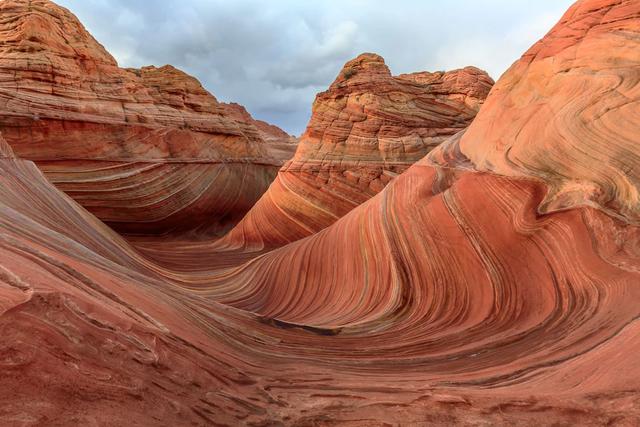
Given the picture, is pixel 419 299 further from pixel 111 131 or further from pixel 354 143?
pixel 111 131

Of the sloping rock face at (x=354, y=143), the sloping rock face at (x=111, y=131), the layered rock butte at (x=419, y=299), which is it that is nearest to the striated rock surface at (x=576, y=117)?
the layered rock butte at (x=419, y=299)

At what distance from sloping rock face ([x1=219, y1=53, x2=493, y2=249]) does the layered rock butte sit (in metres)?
3.00

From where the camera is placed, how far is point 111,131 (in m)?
11.2

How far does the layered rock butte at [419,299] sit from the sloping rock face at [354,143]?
300 centimetres

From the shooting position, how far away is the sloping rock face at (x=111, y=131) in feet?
34.0

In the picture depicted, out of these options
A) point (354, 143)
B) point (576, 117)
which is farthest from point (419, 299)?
point (354, 143)

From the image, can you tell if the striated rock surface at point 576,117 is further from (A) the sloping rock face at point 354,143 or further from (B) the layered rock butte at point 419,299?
(A) the sloping rock face at point 354,143

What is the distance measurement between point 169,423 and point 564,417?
146 cm

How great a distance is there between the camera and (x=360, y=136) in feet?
31.1

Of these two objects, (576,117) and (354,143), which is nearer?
(576,117)

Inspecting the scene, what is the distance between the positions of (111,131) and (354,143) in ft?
20.4

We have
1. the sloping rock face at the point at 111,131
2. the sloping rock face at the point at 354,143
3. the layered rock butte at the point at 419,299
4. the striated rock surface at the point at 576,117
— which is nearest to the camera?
the layered rock butte at the point at 419,299

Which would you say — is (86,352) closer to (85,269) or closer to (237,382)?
(237,382)

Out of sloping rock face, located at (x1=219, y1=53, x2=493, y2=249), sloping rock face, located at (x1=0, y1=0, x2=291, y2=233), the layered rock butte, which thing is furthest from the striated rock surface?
sloping rock face, located at (x1=0, y1=0, x2=291, y2=233)
